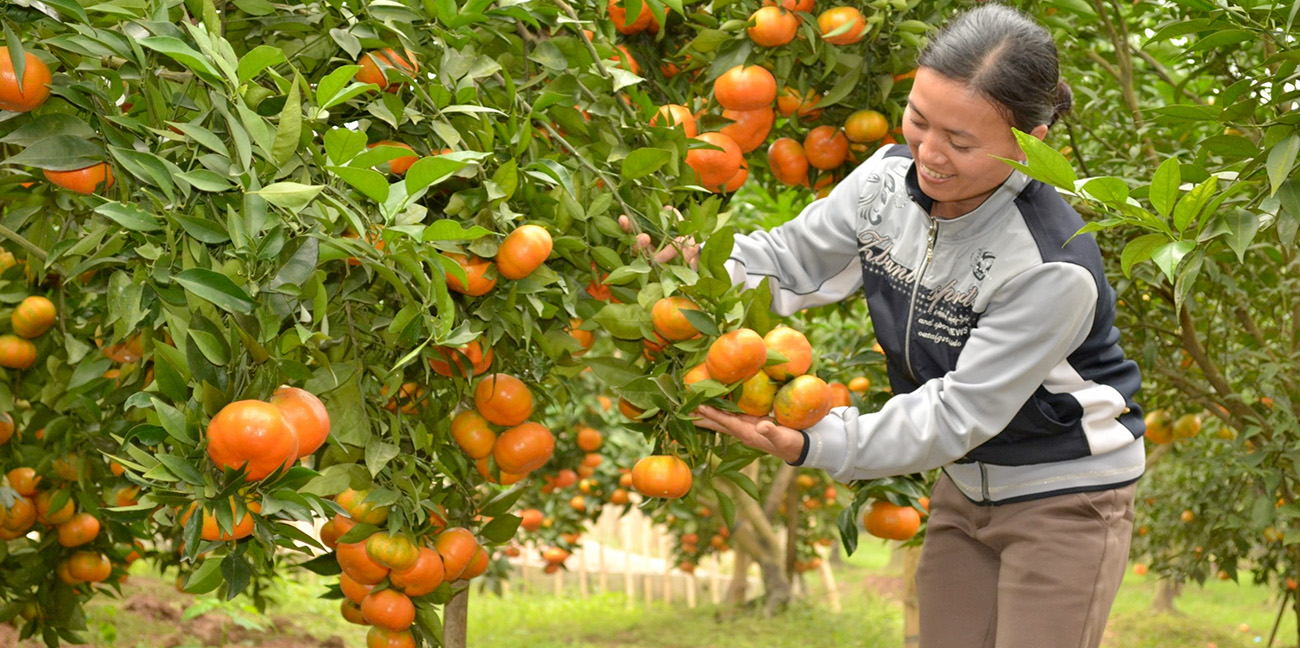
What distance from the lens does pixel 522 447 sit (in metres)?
1.70

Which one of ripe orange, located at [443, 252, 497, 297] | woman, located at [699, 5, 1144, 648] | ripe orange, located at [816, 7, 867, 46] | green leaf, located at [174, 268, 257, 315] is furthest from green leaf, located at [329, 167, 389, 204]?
ripe orange, located at [816, 7, 867, 46]

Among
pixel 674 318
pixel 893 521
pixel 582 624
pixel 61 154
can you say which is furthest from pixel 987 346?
pixel 582 624

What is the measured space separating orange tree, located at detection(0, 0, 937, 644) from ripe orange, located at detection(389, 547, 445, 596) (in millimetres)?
37

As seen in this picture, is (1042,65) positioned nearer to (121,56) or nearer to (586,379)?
(121,56)

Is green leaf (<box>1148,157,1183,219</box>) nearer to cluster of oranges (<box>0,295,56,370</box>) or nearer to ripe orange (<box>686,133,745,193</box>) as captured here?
ripe orange (<box>686,133,745,193</box>)

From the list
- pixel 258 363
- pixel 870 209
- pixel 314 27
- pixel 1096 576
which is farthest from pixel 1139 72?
pixel 258 363

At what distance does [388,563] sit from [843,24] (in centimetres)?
111

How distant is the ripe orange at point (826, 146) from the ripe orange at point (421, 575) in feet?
3.52

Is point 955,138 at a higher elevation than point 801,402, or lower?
higher

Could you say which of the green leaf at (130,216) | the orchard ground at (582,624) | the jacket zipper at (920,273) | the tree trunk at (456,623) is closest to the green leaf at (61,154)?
the green leaf at (130,216)

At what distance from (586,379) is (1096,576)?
139 inches

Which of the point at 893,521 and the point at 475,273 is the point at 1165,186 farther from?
the point at 893,521

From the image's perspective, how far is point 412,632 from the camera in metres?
1.71

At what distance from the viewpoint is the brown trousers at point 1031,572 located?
1.64 metres
